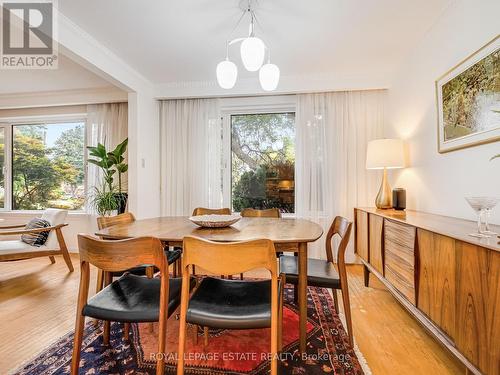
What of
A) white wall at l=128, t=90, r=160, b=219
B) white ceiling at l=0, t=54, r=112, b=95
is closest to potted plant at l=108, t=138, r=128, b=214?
white wall at l=128, t=90, r=160, b=219

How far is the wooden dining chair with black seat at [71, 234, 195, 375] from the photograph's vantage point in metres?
1.24

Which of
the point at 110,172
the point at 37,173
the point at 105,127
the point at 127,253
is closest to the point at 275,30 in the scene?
the point at 127,253

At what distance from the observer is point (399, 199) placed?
8.65ft

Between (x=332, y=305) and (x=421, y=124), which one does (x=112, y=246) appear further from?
(x=421, y=124)

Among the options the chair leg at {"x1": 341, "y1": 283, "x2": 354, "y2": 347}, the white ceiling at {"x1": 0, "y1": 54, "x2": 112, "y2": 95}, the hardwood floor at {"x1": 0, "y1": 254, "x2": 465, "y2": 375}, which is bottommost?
the hardwood floor at {"x1": 0, "y1": 254, "x2": 465, "y2": 375}

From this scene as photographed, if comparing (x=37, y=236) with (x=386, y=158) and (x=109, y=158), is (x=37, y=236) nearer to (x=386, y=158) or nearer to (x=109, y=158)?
(x=109, y=158)

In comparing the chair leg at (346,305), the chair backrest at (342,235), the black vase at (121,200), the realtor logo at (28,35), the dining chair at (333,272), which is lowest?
the chair leg at (346,305)

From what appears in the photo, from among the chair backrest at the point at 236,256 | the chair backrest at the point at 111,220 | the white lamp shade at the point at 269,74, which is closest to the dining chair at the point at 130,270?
the chair backrest at the point at 111,220

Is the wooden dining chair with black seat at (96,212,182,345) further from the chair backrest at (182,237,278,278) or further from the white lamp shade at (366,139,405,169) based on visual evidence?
the white lamp shade at (366,139,405,169)

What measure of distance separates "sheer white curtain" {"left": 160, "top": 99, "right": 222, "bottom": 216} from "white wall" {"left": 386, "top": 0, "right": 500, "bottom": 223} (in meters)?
2.36

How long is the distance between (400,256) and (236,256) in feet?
4.47

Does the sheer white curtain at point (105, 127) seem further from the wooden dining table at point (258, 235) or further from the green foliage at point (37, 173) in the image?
the wooden dining table at point (258, 235)

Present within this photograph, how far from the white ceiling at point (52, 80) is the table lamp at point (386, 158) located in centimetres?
361

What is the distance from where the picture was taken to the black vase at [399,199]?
262 centimetres
